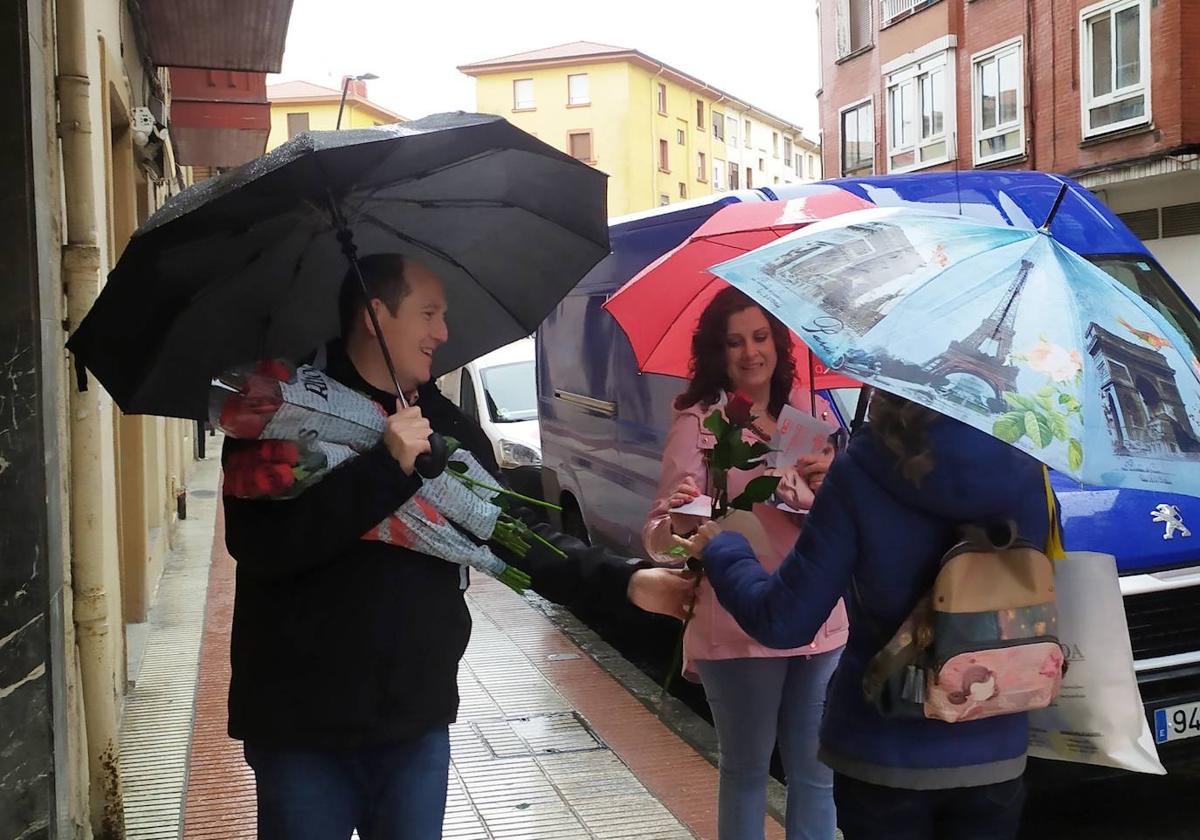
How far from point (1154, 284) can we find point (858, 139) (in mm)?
25770

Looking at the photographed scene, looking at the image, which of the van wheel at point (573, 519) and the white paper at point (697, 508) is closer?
the white paper at point (697, 508)

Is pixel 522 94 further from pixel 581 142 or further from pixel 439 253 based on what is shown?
pixel 439 253

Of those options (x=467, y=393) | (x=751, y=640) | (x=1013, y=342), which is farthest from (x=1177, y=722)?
(x=467, y=393)

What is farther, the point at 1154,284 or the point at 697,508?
the point at 1154,284

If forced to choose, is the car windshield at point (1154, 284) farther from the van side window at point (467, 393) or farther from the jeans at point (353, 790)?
the van side window at point (467, 393)

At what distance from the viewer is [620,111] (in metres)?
59.8

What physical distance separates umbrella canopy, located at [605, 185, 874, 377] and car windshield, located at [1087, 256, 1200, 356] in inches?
72.8

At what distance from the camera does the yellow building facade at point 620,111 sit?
5984cm

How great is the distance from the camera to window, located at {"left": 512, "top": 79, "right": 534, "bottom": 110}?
205 ft

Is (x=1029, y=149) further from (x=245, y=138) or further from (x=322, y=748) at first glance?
(x=322, y=748)

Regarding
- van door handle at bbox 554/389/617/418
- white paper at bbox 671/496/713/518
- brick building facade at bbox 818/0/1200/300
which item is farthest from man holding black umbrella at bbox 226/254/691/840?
brick building facade at bbox 818/0/1200/300

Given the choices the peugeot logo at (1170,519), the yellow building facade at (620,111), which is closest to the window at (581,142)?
the yellow building facade at (620,111)

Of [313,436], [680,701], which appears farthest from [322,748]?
[680,701]

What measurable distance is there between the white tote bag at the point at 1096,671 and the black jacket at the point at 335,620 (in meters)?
1.21
